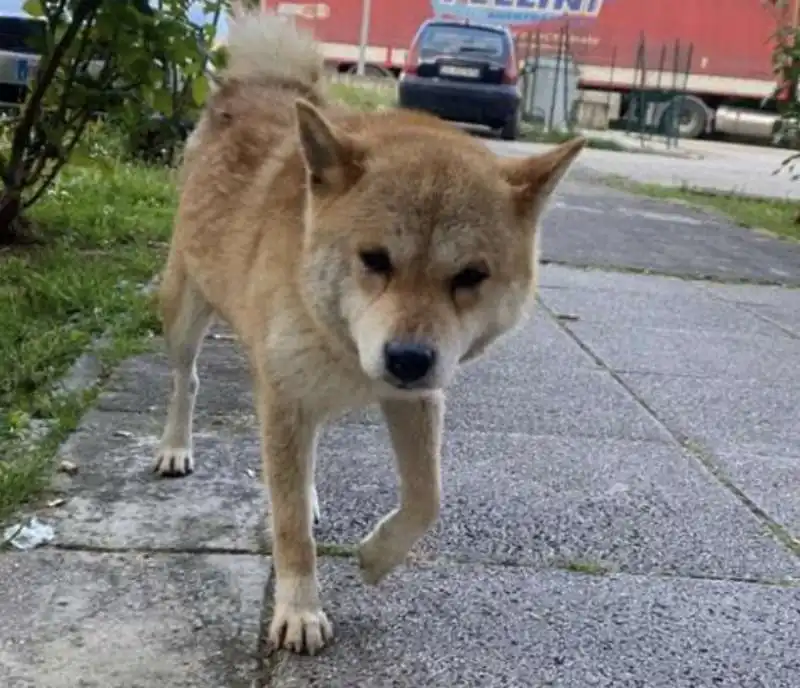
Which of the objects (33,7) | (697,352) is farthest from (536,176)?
(33,7)

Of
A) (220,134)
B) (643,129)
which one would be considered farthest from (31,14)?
(643,129)

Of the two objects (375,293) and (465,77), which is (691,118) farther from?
(375,293)

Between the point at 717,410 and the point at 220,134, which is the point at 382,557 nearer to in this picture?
the point at 220,134

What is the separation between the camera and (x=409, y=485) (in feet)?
10.7

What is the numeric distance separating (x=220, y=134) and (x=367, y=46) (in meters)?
26.2

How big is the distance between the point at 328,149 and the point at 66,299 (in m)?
3.12

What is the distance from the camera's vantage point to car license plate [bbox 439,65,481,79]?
23688 mm

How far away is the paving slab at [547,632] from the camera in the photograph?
2818mm

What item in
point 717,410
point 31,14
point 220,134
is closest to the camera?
point 220,134

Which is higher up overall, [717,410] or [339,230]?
[339,230]

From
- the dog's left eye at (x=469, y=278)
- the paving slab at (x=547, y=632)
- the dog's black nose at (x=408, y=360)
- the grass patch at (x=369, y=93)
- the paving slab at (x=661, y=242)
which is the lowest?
the paving slab at (x=661, y=242)

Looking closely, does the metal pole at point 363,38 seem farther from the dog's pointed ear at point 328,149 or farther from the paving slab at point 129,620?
the paving slab at point 129,620

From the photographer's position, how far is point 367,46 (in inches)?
1174

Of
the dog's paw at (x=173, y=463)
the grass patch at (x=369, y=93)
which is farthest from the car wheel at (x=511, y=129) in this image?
the dog's paw at (x=173, y=463)
